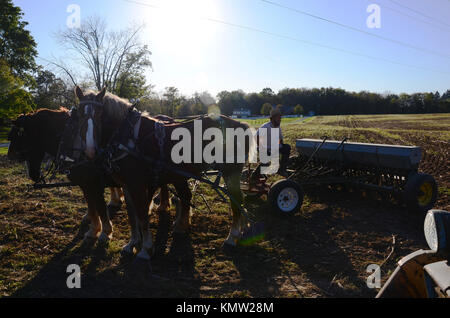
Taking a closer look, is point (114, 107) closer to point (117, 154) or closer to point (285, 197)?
point (117, 154)

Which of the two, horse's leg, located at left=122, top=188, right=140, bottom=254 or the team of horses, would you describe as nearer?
the team of horses

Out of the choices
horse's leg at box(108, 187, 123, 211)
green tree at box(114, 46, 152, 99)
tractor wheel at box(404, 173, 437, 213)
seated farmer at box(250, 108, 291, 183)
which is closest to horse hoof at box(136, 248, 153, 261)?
horse's leg at box(108, 187, 123, 211)

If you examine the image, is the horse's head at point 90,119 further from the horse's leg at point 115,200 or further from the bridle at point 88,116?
the horse's leg at point 115,200

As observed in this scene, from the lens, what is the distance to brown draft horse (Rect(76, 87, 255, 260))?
146 inches

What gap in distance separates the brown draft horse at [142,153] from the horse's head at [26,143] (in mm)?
1638

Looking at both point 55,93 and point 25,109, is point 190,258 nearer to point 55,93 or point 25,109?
point 25,109

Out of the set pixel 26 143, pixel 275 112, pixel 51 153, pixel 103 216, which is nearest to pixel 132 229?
pixel 103 216

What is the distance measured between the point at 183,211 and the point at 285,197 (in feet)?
6.88

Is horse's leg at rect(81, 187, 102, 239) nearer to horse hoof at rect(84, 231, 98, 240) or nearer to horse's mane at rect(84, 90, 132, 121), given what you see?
horse hoof at rect(84, 231, 98, 240)

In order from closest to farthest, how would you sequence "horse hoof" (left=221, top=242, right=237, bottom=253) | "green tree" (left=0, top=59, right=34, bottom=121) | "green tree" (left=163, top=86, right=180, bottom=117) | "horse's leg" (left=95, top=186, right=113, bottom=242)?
1. "horse hoof" (left=221, top=242, right=237, bottom=253)
2. "horse's leg" (left=95, top=186, right=113, bottom=242)
3. "green tree" (left=0, top=59, right=34, bottom=121)
4. "green tree" (left=163, top=86, right=180, bottom=117)

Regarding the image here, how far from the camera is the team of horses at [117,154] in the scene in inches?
151

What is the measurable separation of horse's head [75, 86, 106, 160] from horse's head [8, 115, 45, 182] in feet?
5.23

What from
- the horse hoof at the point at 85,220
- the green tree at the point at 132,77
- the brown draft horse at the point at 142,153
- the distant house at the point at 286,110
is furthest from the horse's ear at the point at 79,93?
the green tree at the point at 132,77
